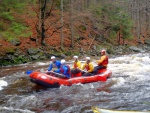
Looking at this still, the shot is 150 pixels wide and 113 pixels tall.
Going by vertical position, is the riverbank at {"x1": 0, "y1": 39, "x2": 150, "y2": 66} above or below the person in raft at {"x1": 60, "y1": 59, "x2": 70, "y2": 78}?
below

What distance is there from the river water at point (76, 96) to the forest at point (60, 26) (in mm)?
4991

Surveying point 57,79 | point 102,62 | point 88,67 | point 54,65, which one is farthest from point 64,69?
point 102,62

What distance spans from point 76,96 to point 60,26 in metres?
14.7

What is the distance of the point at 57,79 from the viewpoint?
991cm

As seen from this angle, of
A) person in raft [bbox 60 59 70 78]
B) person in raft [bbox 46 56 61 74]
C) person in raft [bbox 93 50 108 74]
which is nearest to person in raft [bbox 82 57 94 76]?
person in raft [bbox 93 50 108 74]

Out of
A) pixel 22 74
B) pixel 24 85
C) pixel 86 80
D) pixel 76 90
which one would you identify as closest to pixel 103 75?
pixel 86 80

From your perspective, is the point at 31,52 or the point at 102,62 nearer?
the point at 102,62

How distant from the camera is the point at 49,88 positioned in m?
9.89

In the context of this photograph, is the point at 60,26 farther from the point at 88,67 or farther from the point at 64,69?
the point at 64,69

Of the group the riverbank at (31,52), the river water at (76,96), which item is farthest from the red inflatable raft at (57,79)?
the riverbank at (31,52)

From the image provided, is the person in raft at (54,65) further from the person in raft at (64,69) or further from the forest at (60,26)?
the forest at (60,26)

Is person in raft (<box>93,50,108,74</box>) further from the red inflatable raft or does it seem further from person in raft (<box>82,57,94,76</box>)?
the red inflatable raft

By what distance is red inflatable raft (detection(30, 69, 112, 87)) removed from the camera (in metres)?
9.62

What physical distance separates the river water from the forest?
4.99 metres
